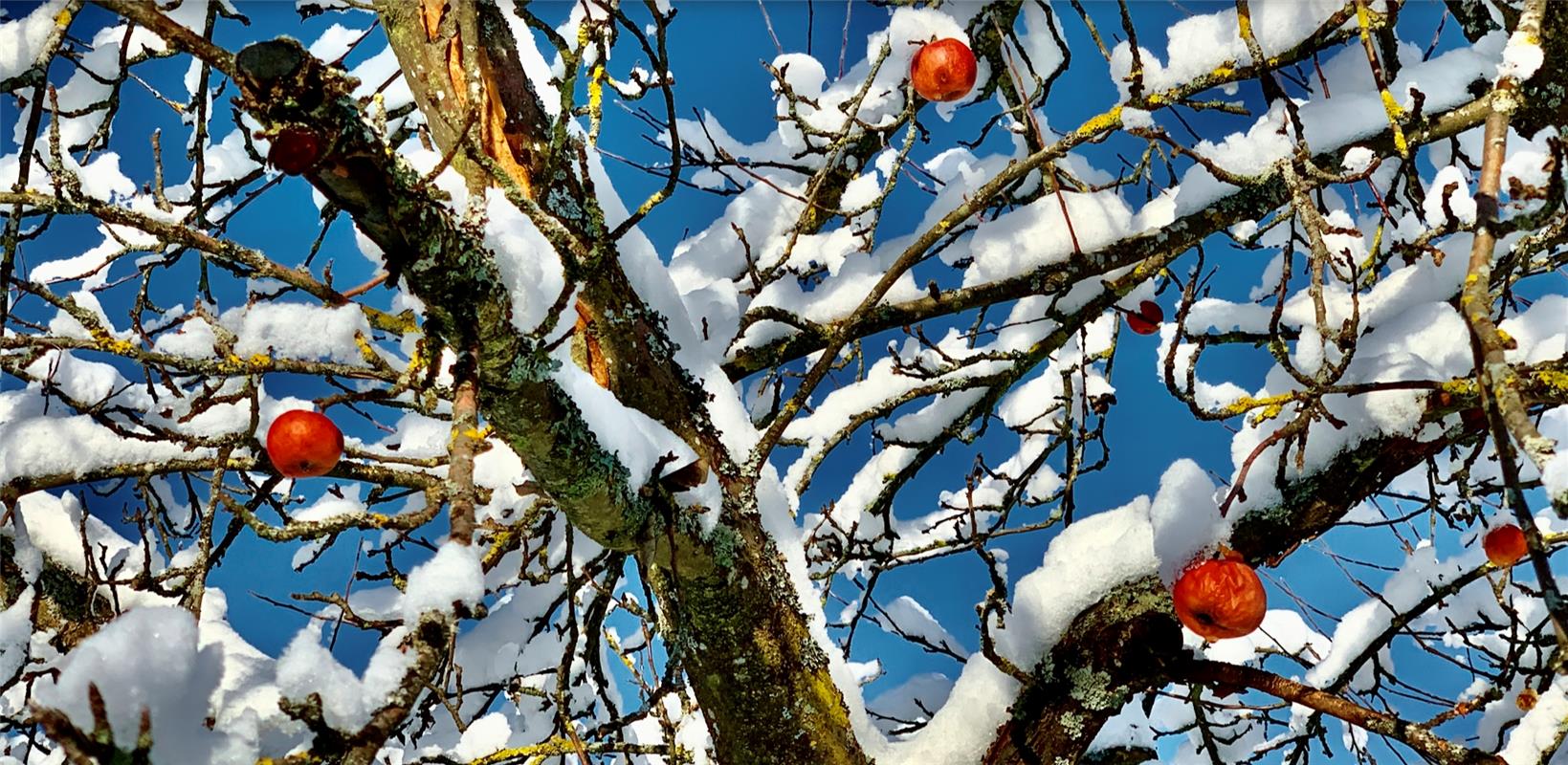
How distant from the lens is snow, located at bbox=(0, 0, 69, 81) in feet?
6.33

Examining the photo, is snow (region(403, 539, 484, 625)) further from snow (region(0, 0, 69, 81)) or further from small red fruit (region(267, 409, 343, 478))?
snow (region(0, 0, 69, 81))

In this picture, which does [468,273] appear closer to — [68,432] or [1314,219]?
[1314,219]

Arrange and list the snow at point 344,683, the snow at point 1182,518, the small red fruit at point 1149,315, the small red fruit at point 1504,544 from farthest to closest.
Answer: the small red fruit at point 1149,315 → the small red fruit at point 1504,544 → the snow at point 1182,518 → the snow at point 344,683

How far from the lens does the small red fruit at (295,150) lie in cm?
89

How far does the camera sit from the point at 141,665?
2.54ft

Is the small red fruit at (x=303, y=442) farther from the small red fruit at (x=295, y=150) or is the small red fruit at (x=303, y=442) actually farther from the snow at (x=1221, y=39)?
the snow at (x=1221, y=39)

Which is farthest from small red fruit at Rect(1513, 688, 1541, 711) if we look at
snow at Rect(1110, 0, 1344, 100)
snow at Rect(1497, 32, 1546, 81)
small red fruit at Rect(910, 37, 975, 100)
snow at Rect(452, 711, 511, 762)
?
snow at Rect(452, 711, 511, 762)

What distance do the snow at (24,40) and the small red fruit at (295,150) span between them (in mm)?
1460

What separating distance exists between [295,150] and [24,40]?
157cm

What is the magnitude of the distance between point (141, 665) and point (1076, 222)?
70.4 inches

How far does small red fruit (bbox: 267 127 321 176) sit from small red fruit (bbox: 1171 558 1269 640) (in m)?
1.41

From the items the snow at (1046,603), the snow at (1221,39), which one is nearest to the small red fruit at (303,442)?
the snow at (1046,603)

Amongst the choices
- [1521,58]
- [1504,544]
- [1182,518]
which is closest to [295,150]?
[1521,58]

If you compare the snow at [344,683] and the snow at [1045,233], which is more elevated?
the snow at [1045,233]
